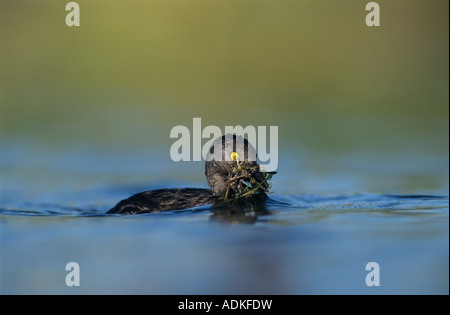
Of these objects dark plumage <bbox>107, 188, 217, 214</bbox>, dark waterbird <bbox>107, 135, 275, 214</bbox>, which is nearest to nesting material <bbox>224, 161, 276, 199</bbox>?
dark waterbird <bbox>107, 135, 275, 214</bbox>

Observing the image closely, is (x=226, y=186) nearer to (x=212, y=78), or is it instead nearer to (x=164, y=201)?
(x=164, y=201)

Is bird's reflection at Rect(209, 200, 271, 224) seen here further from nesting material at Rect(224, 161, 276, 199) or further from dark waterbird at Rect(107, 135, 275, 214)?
nesting material at Rect(224, 161, 276, 199)

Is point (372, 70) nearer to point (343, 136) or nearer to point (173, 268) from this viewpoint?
point (343, 136)

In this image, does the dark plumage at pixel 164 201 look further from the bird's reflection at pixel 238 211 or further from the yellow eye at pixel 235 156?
the yellow eye at pixel 235 156

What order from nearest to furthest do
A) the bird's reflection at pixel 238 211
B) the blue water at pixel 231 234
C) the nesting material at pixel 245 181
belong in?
the blue water at pixel 231 234 → the bird's reflection at pixel 238 211 → the nesting material at pixel 245 181

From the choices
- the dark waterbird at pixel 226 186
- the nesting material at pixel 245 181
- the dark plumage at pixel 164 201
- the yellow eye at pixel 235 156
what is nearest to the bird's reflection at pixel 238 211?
the dark waterbird at pixel 226 186

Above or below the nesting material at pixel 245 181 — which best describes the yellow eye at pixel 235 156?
above
